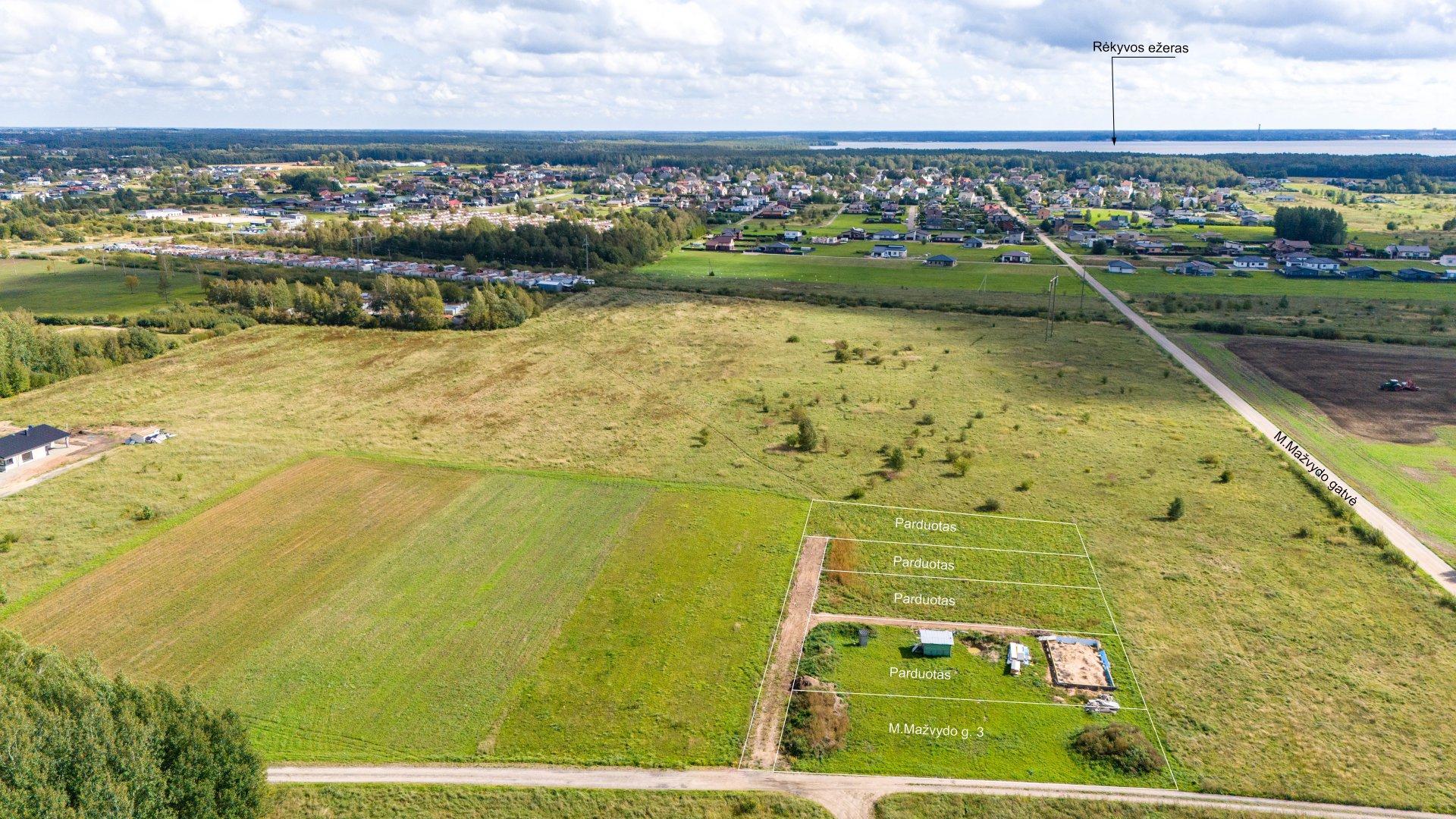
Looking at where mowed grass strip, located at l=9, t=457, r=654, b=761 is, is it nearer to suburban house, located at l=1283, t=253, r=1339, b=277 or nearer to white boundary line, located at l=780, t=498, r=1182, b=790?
white boundary line, located at l=780, t=498, r=1182, b=790

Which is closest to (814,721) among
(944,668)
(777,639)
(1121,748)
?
(777,639)

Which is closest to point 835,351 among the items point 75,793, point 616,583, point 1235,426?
point 1235,426

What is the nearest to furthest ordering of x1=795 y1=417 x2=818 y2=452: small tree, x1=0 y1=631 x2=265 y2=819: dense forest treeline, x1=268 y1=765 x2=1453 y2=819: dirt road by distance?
x1=0 y1=631 x2=265 y2=819: dense forest treeline → x1=268 y1=765 x2=1453 y2=819: dirt road → x1=795 y1=417 x2=818 y2=452: small tree

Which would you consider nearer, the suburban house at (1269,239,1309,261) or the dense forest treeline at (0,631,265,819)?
the dense forest treeline at (0,631,265,819)

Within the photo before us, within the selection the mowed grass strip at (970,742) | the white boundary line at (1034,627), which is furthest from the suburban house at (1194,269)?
the mowed grass strip at (970,742)

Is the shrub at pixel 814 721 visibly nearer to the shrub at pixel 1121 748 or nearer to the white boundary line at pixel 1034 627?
the white boundary line at pixel 1034 627

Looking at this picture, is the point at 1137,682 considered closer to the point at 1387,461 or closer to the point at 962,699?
the point at 962,699

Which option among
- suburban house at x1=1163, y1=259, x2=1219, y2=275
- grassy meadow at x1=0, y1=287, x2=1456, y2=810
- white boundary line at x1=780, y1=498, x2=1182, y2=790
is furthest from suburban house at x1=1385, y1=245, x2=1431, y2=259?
white boundary line at x1=780, y1=498, x2=1182, y2=790

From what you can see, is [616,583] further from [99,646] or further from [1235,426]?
[1235,426]
